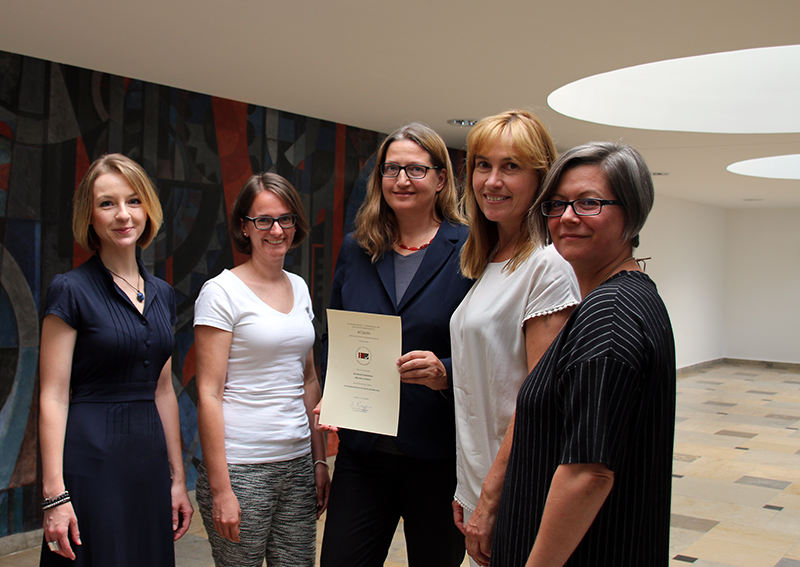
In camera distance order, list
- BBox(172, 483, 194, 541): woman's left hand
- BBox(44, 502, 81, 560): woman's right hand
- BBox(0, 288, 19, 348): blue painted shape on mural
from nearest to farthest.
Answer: BBox(44, 502, 81, 560): woman's right hand < BBox(172, 483, 194, 541): woman's left hand < BBox(0, 288, 19, 348): blue painted shape on mural

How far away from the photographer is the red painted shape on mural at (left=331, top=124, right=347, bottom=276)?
6.24 m

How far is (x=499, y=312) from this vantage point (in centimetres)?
174

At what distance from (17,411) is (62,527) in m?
2.76

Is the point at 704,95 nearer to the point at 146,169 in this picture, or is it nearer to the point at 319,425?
the point at 146,169

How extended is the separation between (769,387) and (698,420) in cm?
390

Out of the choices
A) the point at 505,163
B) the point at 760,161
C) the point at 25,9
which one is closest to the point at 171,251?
the point at 25,9

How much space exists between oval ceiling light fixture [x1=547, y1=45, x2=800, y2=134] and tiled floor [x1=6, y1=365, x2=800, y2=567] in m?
3.17

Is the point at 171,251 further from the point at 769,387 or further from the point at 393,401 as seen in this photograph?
the point at 769,387

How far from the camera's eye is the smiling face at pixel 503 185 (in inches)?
70.4

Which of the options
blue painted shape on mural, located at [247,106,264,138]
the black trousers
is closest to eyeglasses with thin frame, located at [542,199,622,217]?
the black trousers

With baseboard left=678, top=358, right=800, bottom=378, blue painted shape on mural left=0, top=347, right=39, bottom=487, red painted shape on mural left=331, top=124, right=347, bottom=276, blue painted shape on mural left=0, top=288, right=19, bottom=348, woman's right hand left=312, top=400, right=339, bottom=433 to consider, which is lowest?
baseboard left=678, top=358, right=800, bottom=378

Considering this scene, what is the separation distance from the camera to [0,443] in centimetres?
419

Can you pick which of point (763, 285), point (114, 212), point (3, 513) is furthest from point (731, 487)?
point (763, 285)

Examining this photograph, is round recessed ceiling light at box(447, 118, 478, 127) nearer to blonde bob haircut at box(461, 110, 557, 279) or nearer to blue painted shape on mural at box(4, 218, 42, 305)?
blue painted shape on mural at box(4, 218, 42, 305)
